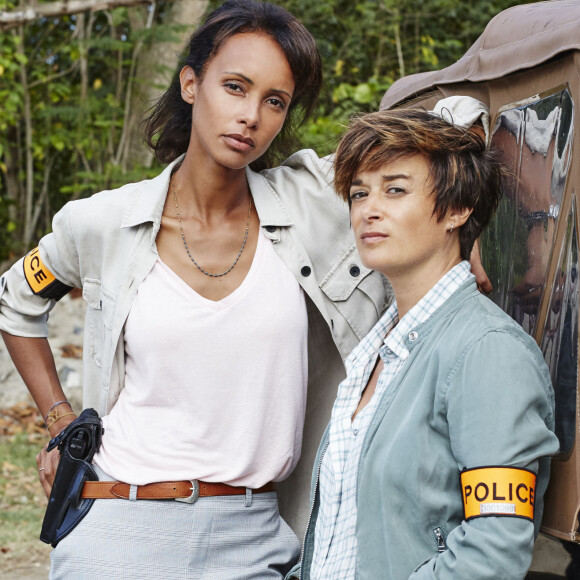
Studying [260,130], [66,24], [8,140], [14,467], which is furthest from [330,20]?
[260,130]

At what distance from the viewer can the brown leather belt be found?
248cm

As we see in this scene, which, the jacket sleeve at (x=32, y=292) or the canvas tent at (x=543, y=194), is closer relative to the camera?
the canvas tent at (x=543, y=194)

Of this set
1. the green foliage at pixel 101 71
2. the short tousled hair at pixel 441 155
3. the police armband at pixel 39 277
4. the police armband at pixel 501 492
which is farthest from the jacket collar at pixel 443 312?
the green foliage at pixel 101 71

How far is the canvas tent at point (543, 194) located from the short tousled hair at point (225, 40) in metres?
0.54

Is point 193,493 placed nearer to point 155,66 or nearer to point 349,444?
point 349,444

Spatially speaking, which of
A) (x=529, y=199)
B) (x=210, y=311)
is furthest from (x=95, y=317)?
(x=529, y=199)

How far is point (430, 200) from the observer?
2.01 meters

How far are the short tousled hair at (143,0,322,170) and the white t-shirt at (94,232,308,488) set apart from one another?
65 cm

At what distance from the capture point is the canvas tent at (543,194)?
181 centimetres

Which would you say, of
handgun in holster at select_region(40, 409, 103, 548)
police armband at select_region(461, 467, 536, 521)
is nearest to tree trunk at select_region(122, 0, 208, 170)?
handgun in holster at select_region(40, 409, 103, 548)

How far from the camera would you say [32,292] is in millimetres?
3002

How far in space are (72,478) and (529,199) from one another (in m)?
1.56

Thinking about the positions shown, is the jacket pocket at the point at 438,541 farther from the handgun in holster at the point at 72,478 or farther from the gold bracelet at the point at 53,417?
the gold bracelet at the point at 53,417

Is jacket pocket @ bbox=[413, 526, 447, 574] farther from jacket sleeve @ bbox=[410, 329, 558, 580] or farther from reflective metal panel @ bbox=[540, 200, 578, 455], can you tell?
reflective metal panel @ bbox=[540, 200, 578, 455]
